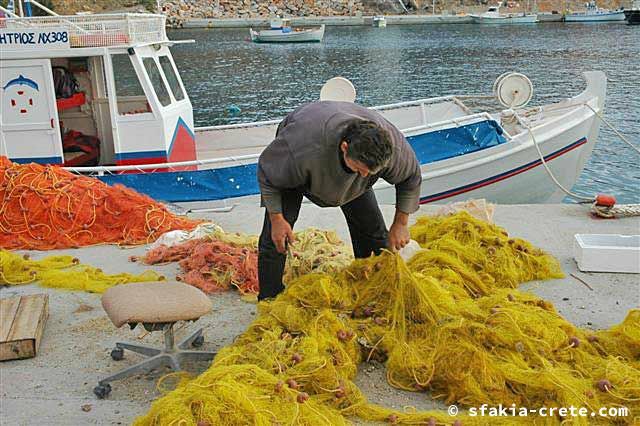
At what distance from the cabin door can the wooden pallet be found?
3612 mm

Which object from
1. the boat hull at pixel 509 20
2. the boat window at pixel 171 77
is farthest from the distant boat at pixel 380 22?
the boat window at pixel 171 77

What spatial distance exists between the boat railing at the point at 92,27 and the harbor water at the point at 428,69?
9379 mm

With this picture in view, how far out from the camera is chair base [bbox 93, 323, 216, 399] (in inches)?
142

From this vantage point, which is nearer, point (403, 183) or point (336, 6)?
point (403, 183)

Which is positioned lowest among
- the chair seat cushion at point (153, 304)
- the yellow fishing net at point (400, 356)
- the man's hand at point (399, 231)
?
the yellow fishing net at point (400, 356)

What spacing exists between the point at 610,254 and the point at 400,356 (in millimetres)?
2274

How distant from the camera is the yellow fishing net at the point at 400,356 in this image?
2.99m

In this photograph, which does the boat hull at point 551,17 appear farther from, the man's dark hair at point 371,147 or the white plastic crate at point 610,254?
the man's dark hair at point 371,147

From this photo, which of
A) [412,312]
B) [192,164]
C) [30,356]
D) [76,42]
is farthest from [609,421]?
[76,42]

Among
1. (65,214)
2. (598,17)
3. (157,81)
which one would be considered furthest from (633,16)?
(65,214)

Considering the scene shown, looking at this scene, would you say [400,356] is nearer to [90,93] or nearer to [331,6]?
[90,93]

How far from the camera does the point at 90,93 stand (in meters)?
8.45

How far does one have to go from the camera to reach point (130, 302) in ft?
11.5

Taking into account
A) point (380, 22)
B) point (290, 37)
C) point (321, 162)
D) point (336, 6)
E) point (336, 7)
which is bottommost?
point (290, 37)
